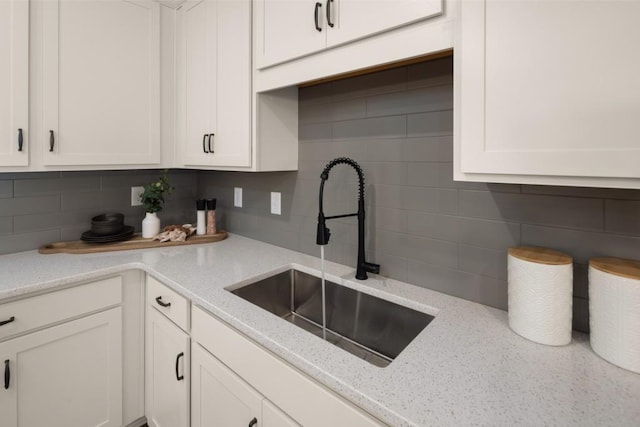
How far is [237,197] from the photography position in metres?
2.15

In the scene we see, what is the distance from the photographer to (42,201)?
5.90ft

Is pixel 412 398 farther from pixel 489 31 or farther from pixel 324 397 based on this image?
pixel 489 31

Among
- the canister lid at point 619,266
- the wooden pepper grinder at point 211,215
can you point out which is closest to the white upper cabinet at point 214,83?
the wooden pepper grinder at point 211,215

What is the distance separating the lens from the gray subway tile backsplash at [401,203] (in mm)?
1011

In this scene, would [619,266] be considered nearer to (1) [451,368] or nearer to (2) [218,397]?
(1) [451,368]

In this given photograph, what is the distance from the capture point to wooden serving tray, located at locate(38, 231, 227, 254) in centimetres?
173

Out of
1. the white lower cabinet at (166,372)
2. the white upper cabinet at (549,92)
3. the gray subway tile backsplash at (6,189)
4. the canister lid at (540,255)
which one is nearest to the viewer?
the white upper cabinet at (549,92)

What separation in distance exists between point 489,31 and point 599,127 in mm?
350

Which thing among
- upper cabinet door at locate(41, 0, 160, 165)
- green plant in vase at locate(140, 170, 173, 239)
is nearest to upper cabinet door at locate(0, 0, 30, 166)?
upper cabinet door at locate(41, 0, 160, 165)

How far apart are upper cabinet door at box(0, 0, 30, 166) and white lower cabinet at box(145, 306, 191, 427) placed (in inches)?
36.2

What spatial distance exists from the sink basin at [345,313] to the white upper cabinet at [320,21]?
3.13 feet

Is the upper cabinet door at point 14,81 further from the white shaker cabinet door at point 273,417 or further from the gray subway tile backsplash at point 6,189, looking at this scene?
the white shaker cabinet door at point 273,417

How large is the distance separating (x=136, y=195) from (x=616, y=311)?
2.33 m

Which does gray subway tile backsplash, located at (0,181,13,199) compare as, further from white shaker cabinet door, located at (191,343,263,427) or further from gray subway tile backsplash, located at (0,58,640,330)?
white shaker cabinet door, located at (191,343,263,427)
